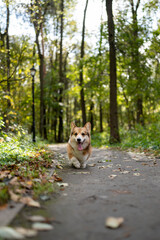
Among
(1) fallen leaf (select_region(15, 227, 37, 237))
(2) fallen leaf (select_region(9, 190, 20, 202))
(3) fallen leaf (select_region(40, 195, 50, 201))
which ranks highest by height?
(2) fallen leaf (select_region(9, 190, 20, 202))

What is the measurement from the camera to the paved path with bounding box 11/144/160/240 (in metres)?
2.01

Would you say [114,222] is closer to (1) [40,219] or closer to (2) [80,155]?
(1) [40,219]

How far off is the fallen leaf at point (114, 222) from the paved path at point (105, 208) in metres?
0.04

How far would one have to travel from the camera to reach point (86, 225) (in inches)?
86.8

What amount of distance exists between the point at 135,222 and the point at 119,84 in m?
18.7

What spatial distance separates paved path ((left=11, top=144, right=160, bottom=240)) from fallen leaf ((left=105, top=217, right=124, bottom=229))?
40mm

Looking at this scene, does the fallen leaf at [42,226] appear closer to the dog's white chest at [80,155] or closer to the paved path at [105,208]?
the paved path at [105,208]

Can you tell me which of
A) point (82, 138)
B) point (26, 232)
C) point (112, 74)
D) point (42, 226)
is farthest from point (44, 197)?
point (112, 74)

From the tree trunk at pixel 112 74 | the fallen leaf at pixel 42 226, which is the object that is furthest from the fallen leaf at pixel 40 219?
the tree trunk at pixel 112 74

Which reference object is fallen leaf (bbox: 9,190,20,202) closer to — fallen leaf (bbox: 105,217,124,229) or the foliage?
the foliage

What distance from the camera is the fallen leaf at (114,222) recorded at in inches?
84.4

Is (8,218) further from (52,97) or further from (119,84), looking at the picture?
(52,97)

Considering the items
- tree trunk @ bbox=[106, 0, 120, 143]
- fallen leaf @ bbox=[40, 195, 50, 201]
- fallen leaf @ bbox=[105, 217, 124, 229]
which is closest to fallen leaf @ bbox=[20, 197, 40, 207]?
fallen leaf @ bbox=[40, 195, 50, 201]

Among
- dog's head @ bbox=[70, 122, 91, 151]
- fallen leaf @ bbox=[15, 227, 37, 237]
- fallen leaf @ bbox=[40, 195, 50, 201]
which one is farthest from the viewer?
dog's head @ bbox=[70, 122, 91, 151]
